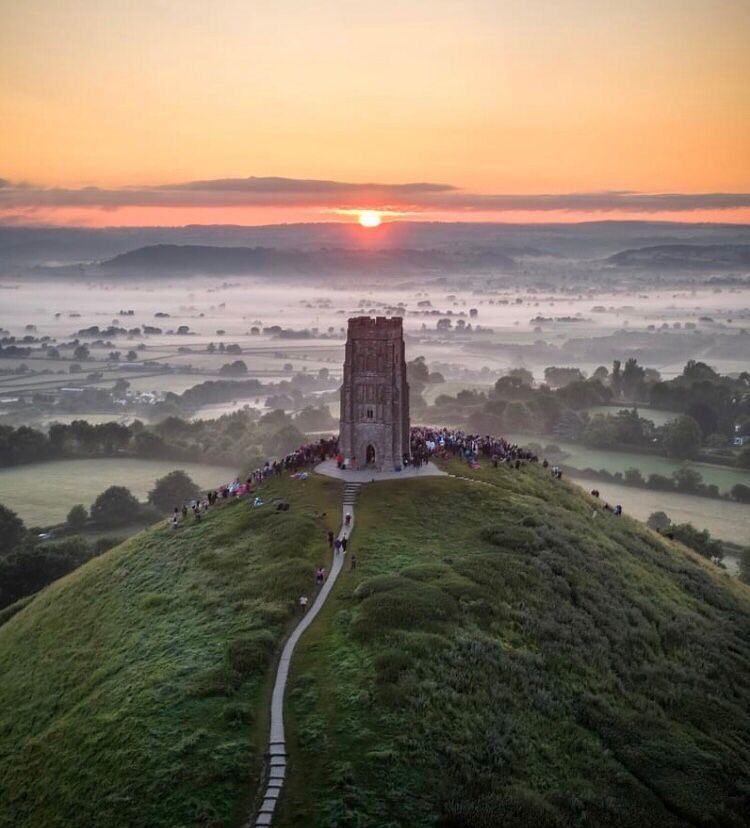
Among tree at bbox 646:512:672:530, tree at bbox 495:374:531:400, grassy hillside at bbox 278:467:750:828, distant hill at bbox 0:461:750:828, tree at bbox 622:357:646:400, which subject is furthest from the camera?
tree at bbox 622:357:646:400

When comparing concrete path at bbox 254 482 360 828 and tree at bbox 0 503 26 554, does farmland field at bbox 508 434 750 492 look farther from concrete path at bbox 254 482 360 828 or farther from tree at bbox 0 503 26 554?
concrete path at bbox 254 482 360 828

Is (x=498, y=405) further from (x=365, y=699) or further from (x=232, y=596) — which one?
(x=365, y=699)

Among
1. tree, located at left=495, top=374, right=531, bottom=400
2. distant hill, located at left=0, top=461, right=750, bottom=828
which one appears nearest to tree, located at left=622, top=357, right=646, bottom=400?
tree, located at left=495, top=374, right=531, bottom=400

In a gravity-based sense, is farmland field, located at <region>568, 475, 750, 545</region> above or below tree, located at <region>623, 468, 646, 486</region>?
below

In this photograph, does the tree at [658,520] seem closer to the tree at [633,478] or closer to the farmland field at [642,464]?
the tree at [633,478]

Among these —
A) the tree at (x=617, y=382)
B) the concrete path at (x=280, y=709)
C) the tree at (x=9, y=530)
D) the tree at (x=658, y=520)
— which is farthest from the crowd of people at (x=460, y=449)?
the tree at (x=617, y=382)
